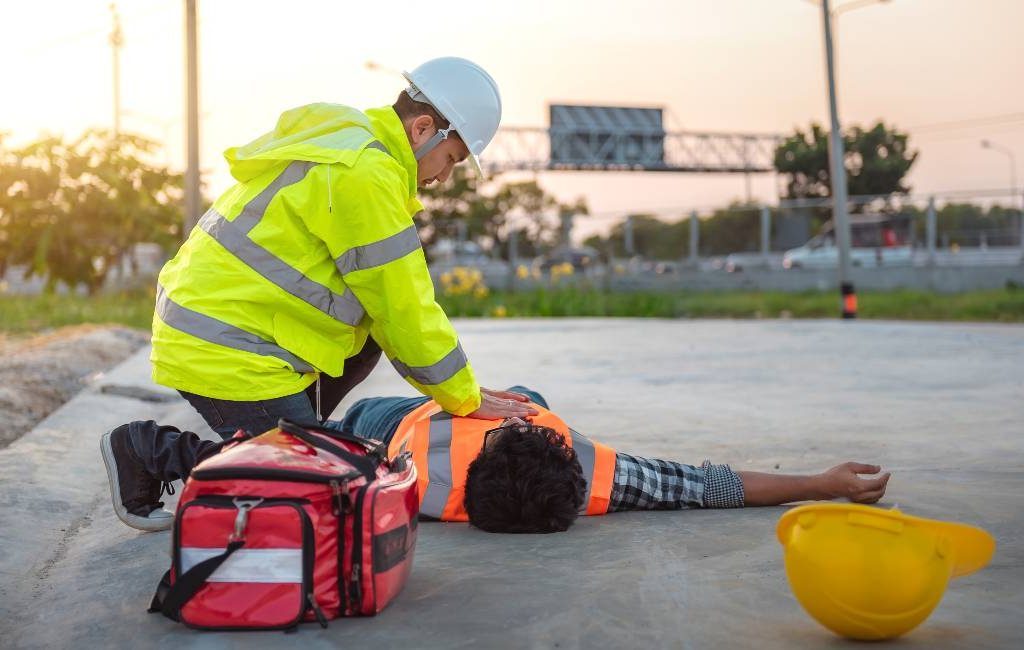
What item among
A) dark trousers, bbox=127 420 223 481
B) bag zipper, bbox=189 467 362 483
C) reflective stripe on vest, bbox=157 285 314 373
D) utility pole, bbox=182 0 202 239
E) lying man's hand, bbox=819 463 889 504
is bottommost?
lying man's hand, bbox=819 463 889 504

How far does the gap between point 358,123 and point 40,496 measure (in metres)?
2.33

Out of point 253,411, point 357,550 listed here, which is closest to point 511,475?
point 253,411

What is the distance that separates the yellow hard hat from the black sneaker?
2290mm

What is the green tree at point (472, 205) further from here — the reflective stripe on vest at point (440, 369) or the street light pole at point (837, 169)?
the reflective stripe on vest at point (440, 369)

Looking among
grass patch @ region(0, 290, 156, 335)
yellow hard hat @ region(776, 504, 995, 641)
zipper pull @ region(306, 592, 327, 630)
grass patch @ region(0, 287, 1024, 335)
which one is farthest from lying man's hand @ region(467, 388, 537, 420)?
grass patch @ region(0, 287, 1024, 335)

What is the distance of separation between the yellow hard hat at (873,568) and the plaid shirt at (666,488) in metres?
1.52

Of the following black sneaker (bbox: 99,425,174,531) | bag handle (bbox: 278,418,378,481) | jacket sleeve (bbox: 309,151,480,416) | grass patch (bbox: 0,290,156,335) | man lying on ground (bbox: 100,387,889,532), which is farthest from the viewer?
grass patch (bbox: 0,290,156,335)

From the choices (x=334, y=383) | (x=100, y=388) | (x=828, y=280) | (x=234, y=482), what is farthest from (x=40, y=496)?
(x=828, y=280)

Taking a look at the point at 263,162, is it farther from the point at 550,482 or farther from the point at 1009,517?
the point at 1009,517

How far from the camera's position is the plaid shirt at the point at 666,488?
4.56 meters

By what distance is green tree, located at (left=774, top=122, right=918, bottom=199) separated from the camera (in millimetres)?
56875

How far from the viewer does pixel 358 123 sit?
4.07 meters

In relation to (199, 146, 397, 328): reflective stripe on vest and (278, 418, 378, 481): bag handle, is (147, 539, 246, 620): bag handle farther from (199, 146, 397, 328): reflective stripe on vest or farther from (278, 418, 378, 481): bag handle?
(199, 146, 397, 328): reflective stripe on vest

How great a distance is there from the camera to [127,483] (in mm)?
4359
